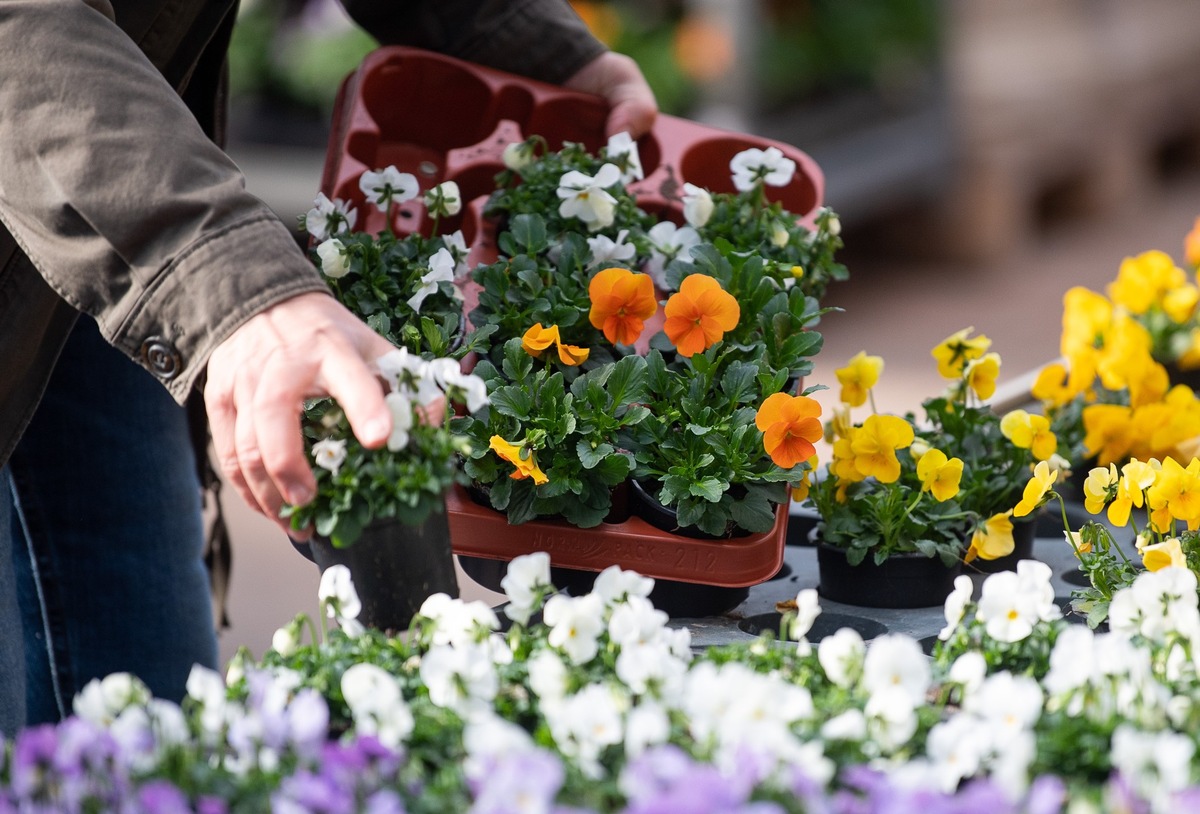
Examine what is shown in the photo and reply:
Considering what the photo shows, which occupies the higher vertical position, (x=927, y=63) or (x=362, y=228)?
(x=362, y=228)

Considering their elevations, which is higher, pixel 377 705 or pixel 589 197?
pixel 589 197

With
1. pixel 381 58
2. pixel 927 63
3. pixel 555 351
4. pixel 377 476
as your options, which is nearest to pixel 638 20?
pixel 927 63

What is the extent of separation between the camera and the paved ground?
3.31m

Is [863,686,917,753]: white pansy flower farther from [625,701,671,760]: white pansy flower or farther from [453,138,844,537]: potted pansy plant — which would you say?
[453,138,844,537]: potted pansy plant

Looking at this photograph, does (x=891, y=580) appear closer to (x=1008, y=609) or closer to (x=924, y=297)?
(x=1008, y=609)

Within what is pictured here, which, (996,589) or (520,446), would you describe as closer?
(996,589)

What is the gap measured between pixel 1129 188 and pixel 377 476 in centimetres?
501

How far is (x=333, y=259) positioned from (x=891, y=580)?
0.53 m

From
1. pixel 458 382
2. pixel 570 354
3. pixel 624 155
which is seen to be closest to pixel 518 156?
pixel 624 155

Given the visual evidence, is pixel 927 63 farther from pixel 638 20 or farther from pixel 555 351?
pixel 555 351

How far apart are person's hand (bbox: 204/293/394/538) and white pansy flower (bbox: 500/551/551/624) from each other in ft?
0.41

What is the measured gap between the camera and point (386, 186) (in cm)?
124

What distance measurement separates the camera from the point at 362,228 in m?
1.30

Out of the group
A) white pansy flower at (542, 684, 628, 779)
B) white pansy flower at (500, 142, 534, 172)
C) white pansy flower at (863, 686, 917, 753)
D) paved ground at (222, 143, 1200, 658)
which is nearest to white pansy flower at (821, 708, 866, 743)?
white pansy flower at (863, 686, 917, 753)
